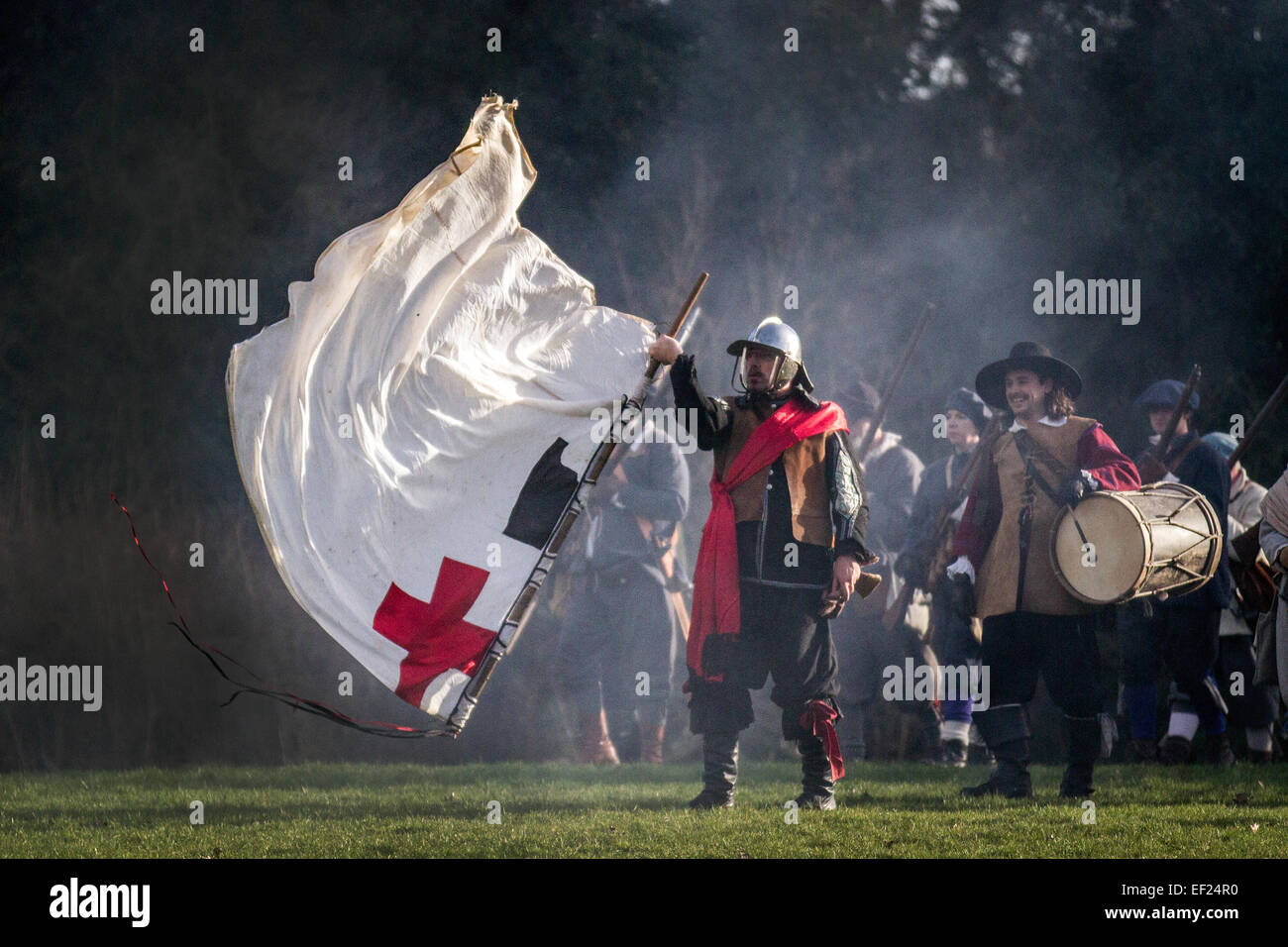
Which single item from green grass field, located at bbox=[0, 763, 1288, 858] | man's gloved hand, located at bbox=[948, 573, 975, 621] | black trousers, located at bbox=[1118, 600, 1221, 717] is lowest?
green grass field, located at bbox=[0, 763, 1288, 858]

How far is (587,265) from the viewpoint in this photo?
11.3 meters

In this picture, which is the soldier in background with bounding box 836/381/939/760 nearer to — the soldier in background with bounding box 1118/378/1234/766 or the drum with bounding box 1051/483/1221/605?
the soldier in background with bounding box 1118/378/1234/766

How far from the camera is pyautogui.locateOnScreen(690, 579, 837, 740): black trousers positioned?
7.10 meters

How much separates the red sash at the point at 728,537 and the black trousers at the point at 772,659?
0.06 m

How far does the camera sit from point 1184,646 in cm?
910

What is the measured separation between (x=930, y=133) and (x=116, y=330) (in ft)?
19.5

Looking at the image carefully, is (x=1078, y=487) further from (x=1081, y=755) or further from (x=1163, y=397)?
(x=1163, y=397)

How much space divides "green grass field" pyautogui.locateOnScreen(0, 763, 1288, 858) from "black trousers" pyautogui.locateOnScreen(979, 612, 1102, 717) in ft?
1.51

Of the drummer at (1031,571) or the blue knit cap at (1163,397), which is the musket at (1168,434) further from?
the drummer at (1031,571)

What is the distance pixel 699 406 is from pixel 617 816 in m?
1.75

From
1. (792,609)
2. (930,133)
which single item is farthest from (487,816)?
(930,133)
